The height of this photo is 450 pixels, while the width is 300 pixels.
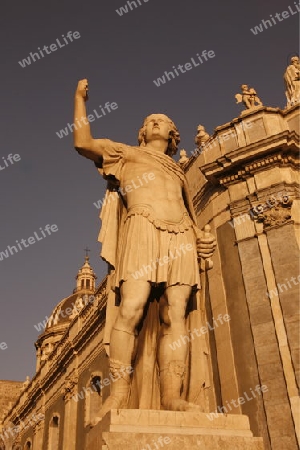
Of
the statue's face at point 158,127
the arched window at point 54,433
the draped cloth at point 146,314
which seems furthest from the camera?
the arched window at point 54,433

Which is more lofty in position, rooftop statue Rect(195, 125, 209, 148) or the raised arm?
rooftop statue Rect(195, 125, 209, 148)

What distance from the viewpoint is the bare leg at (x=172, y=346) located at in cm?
382

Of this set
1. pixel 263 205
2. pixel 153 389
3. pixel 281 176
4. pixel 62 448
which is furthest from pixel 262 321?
pixel 62 448

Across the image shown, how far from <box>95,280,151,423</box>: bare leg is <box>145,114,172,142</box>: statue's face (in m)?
1.75

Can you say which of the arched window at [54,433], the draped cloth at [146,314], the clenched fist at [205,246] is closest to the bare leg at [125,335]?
the draped cloth at [146,314]

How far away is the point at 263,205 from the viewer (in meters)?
12.1

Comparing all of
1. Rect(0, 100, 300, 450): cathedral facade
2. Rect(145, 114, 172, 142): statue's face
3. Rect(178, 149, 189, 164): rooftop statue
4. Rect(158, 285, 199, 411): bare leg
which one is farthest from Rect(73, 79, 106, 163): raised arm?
Rect(178, 149, 189, 164): rooftop statue

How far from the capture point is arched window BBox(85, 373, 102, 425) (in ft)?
69.3

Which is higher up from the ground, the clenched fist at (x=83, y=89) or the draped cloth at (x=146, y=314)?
the clenched fist at (x=83, y=89)

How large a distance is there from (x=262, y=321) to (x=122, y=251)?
7.54 m

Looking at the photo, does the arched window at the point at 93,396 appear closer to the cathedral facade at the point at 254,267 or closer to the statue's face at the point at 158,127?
the cathedral facade at the point at 254,267

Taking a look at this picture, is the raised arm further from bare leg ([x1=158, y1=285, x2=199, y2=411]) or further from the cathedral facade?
the cathedral facade

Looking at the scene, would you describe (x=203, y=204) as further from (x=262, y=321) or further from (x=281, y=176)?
(x=262, y=321)

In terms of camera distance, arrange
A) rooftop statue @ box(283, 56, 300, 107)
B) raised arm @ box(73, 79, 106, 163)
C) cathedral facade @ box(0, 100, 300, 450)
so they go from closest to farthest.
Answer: raised arm @ box(73, 79, 106, 163), cathedral facade @ box(0, 100, 300, 450), rooftop statue @ box(283, 56, 300, 107)
